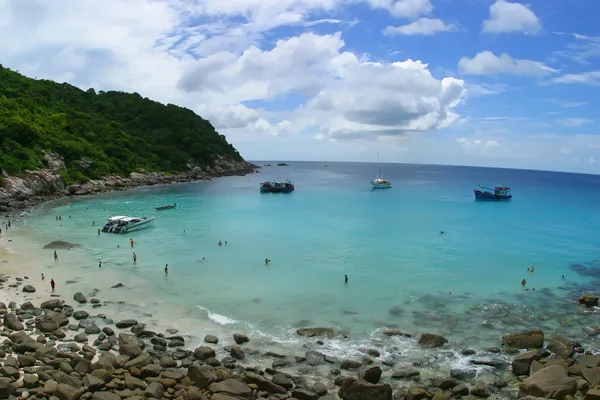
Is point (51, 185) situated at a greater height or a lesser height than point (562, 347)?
greater

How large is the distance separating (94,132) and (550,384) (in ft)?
407

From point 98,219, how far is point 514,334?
57.6 m

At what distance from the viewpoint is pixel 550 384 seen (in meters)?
17.9

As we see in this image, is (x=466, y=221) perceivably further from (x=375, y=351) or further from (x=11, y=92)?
(x=11, y=92)

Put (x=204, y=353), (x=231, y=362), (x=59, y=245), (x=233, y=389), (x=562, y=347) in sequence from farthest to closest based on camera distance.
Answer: (x=59, y=245)
(x=562, y=347)
(x=204, y=353)
(x=231, y=362)
(x=233, y=389)

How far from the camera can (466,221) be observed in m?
75.2

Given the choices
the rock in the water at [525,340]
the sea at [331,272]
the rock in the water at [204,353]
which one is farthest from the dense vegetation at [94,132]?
the rock in the water at [525,340]

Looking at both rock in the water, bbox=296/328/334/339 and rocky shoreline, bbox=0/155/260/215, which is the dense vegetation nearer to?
rocky shoreline, bbox=0/155/260/215

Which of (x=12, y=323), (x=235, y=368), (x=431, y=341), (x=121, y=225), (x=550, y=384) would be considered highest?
(x=121, y=225)

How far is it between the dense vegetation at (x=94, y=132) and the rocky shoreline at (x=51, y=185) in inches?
75.6

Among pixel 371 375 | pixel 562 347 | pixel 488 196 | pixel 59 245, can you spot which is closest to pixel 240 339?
pixel 371 375

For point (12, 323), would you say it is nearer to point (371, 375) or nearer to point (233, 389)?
point (233, 389)

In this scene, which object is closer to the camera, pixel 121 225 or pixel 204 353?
pixel 204 353

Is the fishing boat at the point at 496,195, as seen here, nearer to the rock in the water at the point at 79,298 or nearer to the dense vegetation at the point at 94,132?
the dense vegetation at the point at 94,132
